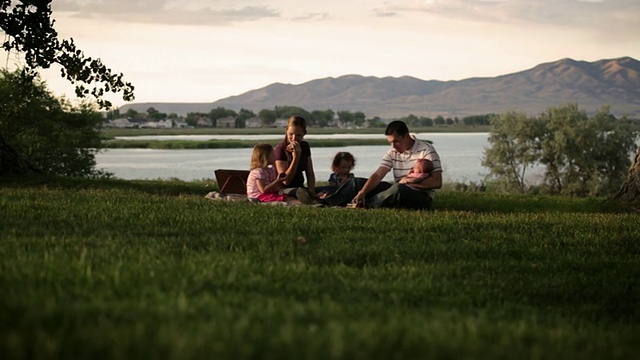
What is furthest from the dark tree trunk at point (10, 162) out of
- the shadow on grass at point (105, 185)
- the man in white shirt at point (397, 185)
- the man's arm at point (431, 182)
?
the man's arm at point (431, 182)

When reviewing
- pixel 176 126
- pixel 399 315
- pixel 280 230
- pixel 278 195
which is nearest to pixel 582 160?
pixel 278 195

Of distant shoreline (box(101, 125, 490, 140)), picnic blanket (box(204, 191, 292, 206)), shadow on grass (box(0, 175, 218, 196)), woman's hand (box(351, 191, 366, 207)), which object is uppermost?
woman's hand (box(351, 191, 366, 207))

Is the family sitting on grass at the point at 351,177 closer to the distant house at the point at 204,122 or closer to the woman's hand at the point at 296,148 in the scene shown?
the woman's hand at the point at 296,148

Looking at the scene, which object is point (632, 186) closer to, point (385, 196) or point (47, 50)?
point (385, 196)

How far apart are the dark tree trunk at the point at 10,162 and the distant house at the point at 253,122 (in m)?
162

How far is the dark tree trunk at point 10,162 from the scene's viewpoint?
24.3 m

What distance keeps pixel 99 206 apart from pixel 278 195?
4.20 meters

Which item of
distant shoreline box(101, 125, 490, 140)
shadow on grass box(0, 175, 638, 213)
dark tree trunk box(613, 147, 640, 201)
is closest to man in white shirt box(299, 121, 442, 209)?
shadow on grass box(0, 175, 638, 213)

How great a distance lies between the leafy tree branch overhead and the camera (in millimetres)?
23578

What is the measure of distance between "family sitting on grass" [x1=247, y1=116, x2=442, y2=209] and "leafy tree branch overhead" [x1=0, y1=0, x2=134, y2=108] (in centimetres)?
856

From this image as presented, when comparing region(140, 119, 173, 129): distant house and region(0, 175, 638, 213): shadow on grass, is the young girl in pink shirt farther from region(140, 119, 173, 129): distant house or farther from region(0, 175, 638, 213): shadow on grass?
region(140, 119, 173, 129): distant house

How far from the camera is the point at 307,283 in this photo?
7.30 m

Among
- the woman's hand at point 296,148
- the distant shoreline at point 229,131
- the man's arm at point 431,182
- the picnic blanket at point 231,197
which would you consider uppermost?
the woman's hand at point 296,148

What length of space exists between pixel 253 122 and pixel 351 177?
587 ft
